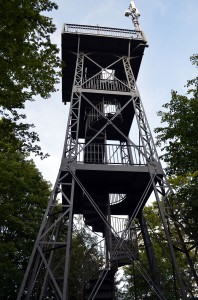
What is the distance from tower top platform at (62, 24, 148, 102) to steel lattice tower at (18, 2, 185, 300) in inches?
2.0

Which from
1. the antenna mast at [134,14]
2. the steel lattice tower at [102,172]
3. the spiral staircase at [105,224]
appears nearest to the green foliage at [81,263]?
the steel lattice tower at [102,172]

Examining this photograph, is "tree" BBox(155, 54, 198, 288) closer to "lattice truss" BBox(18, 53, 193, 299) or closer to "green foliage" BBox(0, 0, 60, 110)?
"lattice truss" BBox(18, 53, 193, 299)

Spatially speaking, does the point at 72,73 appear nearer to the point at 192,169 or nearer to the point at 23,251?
the point at 192,169

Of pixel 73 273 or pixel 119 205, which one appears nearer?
pixel 119 205

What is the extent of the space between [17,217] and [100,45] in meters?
10.6

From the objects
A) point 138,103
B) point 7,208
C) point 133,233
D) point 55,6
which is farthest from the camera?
point 7,208

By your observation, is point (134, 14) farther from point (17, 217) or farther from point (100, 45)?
point (17, 217)

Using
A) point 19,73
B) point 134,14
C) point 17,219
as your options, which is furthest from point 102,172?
point 134,14

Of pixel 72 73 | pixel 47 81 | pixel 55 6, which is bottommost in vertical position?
pixel 47 81

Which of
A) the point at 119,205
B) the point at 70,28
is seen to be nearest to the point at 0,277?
the point at 119,205

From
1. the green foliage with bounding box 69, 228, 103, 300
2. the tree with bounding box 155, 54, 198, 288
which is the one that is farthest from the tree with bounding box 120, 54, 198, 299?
the green foliage with bounding box 69, 228, 103, 300

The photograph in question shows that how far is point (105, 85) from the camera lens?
14.0 m

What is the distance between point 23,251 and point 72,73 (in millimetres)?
A: 10316

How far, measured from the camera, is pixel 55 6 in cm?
754
